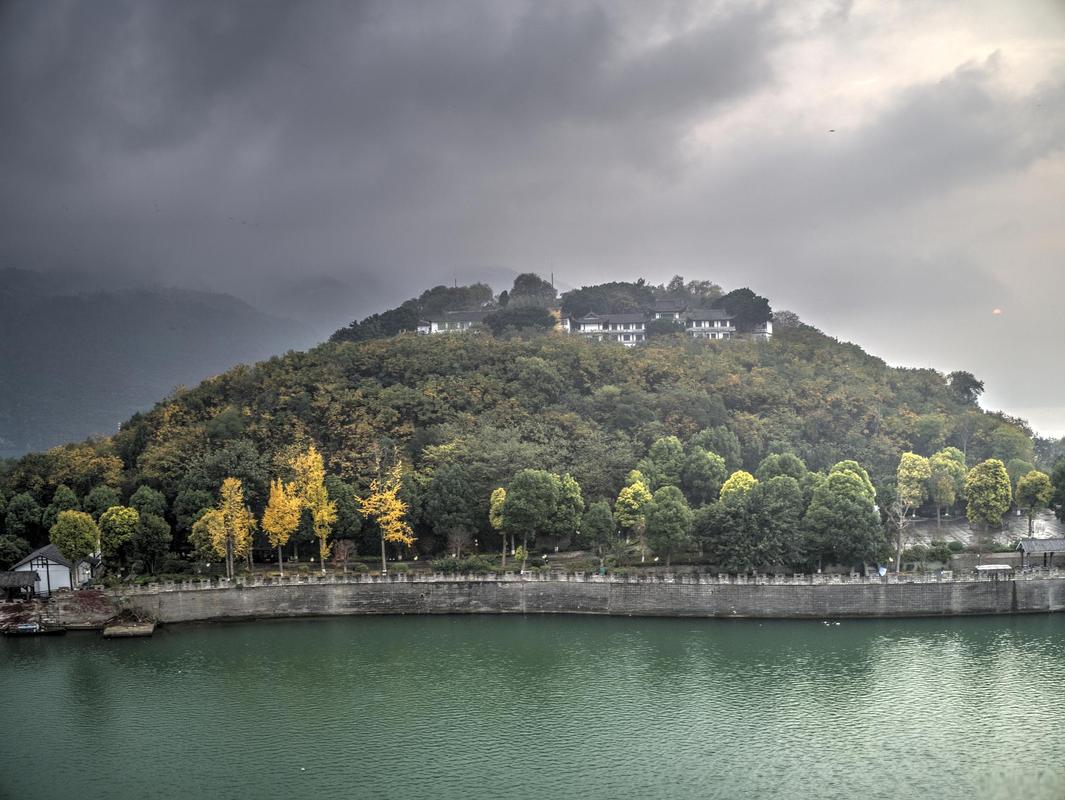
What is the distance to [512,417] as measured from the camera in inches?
2121

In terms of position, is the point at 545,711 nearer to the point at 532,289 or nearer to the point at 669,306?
the point at 669,306

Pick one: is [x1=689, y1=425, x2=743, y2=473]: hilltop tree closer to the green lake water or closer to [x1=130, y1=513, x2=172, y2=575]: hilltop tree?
the green lake water

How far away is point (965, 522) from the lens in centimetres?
5025

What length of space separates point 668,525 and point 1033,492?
70.4 feet

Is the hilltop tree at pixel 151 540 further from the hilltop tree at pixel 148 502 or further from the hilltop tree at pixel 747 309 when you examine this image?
the hilltop tree at pixel 747 309

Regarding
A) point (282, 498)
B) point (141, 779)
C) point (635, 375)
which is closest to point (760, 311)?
point (635, 375)

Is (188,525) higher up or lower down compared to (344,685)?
higher up

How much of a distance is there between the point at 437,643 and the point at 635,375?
29951mm

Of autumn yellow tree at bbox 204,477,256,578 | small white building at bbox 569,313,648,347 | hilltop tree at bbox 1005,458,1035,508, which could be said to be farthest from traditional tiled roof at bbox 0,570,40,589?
hilltop tree at bbox 1005,458,1035,508

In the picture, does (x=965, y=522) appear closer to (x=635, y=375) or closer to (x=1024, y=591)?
(x=1024, y=591)

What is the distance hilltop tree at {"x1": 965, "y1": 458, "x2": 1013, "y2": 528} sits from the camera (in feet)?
150

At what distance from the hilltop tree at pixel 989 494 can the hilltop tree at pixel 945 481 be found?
6.17 feet

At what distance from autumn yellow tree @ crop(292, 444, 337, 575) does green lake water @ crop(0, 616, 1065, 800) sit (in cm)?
583

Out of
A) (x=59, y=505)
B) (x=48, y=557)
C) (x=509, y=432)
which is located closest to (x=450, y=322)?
(x=509, y=432)
